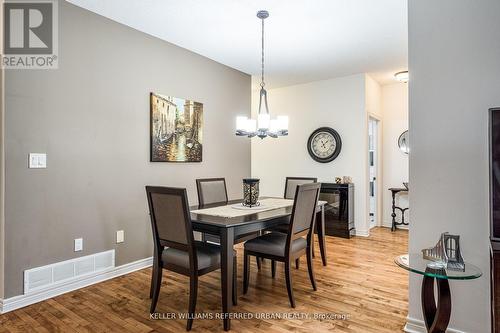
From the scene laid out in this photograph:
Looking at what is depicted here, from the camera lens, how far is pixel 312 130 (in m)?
5.47

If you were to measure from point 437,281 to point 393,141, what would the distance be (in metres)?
4.39

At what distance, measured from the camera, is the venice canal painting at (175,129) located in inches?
139

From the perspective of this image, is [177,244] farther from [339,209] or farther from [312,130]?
[312,130]

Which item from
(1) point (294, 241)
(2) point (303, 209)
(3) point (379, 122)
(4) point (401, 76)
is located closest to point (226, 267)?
(1) point (294, 241)

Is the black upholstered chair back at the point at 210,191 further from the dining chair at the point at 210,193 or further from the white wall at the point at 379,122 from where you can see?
the white wall at the point at 379,122

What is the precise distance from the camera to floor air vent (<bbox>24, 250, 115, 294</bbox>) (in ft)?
8.34

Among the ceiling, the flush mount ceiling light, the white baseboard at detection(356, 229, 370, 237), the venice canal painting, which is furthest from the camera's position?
the white baseboard at detection(356, 229, 370, 237)

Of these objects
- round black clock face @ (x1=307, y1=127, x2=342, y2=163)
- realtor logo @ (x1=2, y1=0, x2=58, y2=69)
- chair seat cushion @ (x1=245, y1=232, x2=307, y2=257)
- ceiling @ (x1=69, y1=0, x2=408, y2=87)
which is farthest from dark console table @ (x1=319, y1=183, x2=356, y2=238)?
realtor logo @ (x1=2, y1=0, x2=58, y2=69)

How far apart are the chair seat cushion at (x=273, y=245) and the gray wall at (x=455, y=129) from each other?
2.98ft

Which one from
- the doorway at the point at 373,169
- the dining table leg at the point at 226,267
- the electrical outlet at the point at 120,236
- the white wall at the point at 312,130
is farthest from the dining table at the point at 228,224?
the doorway at the point at 373,169

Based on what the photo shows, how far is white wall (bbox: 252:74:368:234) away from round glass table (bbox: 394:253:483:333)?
10.7 ft

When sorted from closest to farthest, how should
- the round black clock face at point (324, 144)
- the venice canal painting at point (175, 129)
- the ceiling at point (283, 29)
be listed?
the ceiling at point (283, 29) → the venice canal painting at point (175, 129) → the round black clock face at point (324, 144)

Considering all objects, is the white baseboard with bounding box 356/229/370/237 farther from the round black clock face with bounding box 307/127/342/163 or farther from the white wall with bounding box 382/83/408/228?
the round black clock face with bounding box 307/127/342/163

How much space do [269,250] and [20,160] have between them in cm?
214
